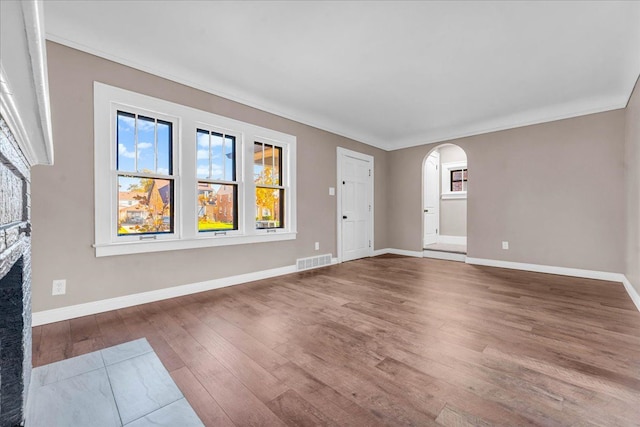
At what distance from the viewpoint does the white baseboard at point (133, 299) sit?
92.0 inches

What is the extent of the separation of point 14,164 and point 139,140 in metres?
2.24

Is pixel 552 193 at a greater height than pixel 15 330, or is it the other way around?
pixel 552 193

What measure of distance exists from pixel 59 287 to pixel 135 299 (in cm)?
59

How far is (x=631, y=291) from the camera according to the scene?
120 inches

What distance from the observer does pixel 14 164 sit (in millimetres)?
927

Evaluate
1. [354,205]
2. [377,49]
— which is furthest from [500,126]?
[377,49]

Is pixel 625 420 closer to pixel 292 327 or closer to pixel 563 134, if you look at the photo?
pixel 292 327

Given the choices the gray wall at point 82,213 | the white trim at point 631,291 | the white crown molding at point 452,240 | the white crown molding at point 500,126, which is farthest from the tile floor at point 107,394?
the white crown molding at point 452,240

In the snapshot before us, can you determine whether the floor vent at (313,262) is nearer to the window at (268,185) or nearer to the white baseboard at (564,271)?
the window at (268,185)

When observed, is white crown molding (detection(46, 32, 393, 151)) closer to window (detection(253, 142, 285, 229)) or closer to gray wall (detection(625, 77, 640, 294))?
window (detection(253, 142, 285, 229))

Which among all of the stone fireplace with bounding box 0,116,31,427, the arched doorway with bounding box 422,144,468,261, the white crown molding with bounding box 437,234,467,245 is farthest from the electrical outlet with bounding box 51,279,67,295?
the white crown molding with bounding box 437,234,467,245

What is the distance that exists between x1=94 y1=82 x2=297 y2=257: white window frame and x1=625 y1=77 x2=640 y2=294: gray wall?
3866 mm

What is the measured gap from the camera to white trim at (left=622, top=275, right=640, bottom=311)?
8.94 feet

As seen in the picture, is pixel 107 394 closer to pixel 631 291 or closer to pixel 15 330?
pixel 15 330
